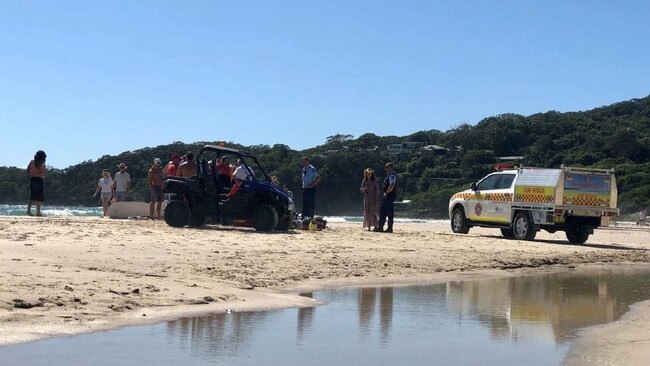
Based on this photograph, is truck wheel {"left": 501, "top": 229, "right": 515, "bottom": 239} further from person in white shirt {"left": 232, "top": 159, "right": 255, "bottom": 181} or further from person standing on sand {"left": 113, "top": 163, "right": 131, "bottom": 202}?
person standing on sand {"left": 113, "top": 163, "right": 131, "bottom": 202}

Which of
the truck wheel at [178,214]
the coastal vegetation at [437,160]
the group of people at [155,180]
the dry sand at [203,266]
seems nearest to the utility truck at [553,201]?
the dry sand at [203,266]

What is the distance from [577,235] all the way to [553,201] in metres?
1.48

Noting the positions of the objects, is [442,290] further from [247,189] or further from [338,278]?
[247,189]

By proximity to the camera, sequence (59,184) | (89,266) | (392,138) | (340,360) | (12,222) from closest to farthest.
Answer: (340,360) → (89,266) → (12,222) → (59,184) → (392,138)

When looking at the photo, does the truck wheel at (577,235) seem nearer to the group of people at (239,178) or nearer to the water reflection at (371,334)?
the group of people at (239,178)

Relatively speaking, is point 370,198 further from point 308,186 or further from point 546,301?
point 546,301

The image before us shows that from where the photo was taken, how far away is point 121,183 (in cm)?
2528

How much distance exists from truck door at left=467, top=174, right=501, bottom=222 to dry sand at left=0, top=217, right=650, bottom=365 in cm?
205

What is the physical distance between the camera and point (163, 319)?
28.1 feet

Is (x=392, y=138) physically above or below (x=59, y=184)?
above

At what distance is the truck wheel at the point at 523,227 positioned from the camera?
72.7 feet

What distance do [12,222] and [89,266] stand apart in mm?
8173

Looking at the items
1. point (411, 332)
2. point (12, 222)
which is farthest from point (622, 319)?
point (12, 222)

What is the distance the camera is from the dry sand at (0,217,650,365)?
853 centimetres
